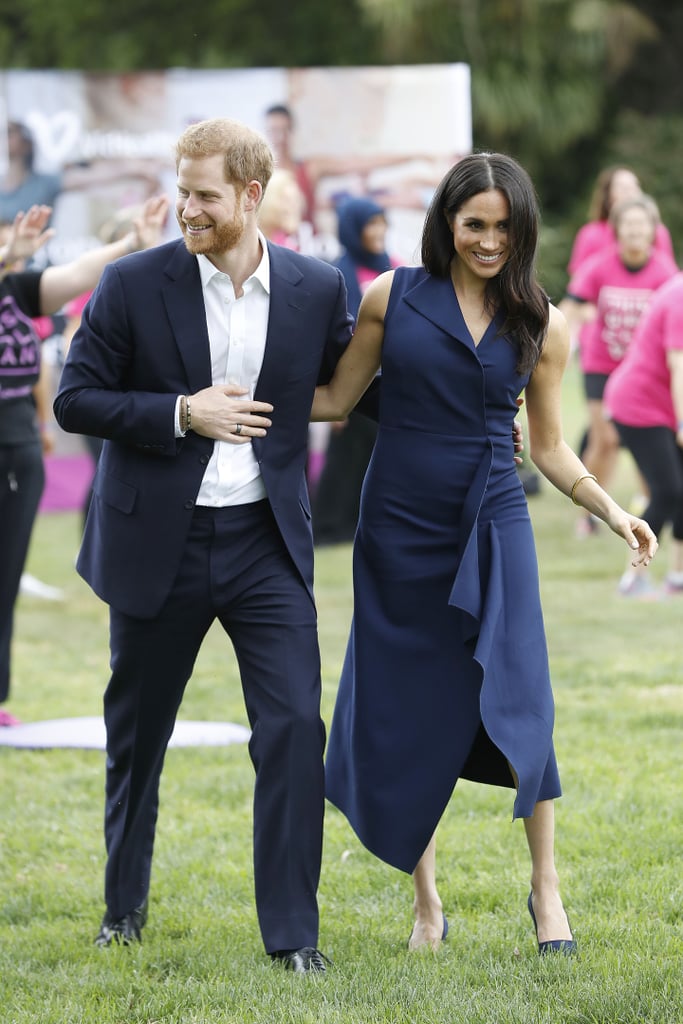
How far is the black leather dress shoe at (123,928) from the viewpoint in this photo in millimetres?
4270

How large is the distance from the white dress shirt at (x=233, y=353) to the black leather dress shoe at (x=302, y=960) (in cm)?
114

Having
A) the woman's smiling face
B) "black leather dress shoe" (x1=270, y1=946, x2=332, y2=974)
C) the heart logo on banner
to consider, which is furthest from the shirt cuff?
the heart logo on banner

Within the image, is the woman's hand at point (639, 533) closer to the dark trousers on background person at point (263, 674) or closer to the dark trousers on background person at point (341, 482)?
the dark trousers on background person at point (263, 674)

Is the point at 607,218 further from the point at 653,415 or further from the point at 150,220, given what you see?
the point at 150,220

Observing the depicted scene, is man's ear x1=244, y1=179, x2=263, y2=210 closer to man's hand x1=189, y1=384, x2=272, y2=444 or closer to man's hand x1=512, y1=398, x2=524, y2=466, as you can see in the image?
man's hand x1=189, y1=384, x2=272, y2=444

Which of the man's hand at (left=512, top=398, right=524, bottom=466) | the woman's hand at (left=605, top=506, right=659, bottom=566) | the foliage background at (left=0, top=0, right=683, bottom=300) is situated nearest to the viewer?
the woman's hand at (left=605, top=506, right=659, bottom=566)

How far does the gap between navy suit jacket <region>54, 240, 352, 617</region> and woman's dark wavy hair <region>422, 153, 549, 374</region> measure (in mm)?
328

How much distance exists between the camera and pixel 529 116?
30891 mm

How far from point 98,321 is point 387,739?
132 cm

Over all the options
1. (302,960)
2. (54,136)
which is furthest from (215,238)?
(54,136)

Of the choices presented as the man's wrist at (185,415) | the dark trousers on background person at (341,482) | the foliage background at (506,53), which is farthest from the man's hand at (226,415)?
the foliage background at (506,53)

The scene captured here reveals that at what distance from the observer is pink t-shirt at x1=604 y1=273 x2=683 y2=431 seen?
29.2ft

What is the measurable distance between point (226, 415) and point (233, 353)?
0.21 meters

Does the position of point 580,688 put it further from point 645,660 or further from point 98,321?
point 98,321
